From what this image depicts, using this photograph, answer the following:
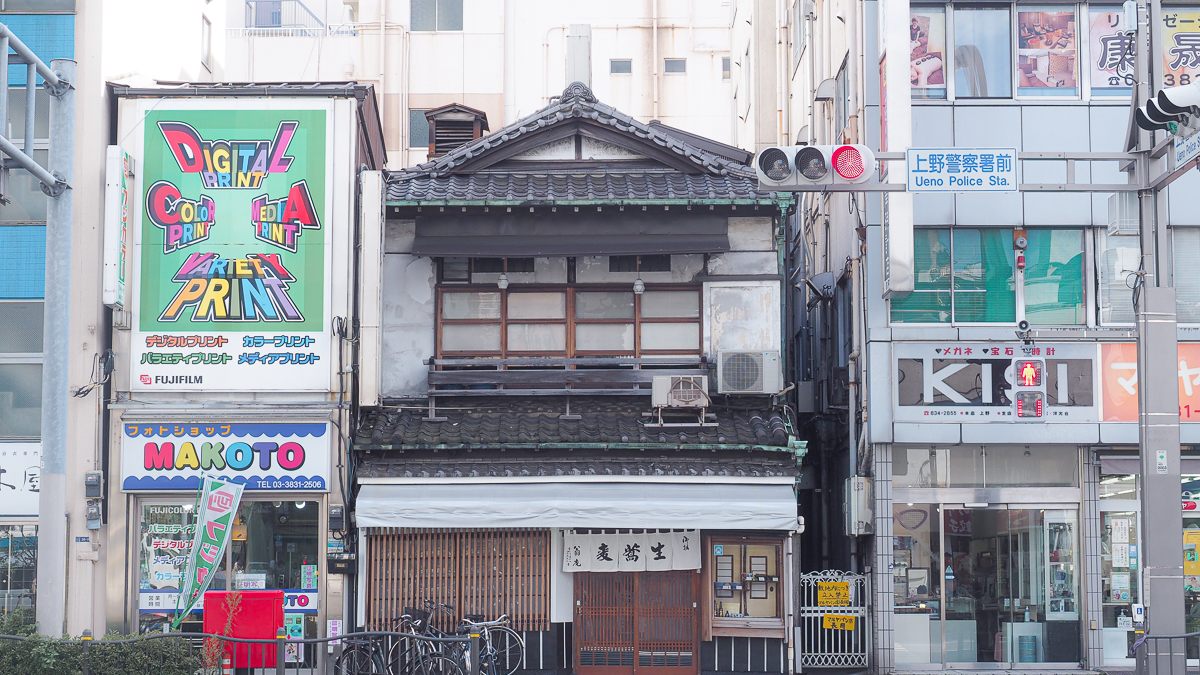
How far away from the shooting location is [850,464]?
20109mm

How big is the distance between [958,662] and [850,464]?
369 centimetres

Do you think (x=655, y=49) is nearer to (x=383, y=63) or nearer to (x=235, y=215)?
(x=383, y=63)

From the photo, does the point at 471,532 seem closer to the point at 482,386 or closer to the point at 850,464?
the point at 482,386

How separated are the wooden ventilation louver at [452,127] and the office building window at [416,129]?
13111 millimetres

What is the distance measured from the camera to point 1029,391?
61.5 ft

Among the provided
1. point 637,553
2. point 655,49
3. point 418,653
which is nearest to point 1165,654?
point 637,553

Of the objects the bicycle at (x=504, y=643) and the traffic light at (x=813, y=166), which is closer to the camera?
the traffic light at (x=813, y=166)

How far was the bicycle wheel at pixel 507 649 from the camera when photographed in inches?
725

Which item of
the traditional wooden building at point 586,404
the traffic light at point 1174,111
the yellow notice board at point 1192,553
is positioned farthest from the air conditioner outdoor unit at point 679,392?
the yellow notice board at point 1192,553

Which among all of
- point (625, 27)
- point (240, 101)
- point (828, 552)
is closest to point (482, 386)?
point (240, 101)

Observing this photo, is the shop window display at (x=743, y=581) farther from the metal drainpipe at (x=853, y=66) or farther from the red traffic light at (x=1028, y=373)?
the metal drainpipe at (x=853, y=66)

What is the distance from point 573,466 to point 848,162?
698cm

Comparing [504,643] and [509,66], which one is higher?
[509,66]

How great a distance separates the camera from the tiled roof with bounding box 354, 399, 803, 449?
1816 centimetres
